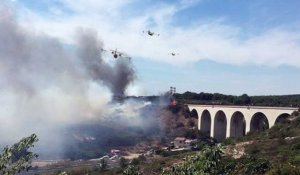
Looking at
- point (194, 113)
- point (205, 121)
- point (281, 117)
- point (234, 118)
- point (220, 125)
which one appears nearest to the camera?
point (281, 117)

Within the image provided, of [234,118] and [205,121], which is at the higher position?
[234,118]

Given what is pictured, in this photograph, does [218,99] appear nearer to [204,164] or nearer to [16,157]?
[204,164]

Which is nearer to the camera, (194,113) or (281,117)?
(281,117)

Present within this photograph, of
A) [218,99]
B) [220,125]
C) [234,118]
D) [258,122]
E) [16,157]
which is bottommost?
[220,125]

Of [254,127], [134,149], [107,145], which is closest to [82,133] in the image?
[107,145]

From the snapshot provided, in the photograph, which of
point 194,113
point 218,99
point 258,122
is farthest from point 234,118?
point 218,99

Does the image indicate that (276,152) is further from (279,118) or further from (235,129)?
(235,129)
